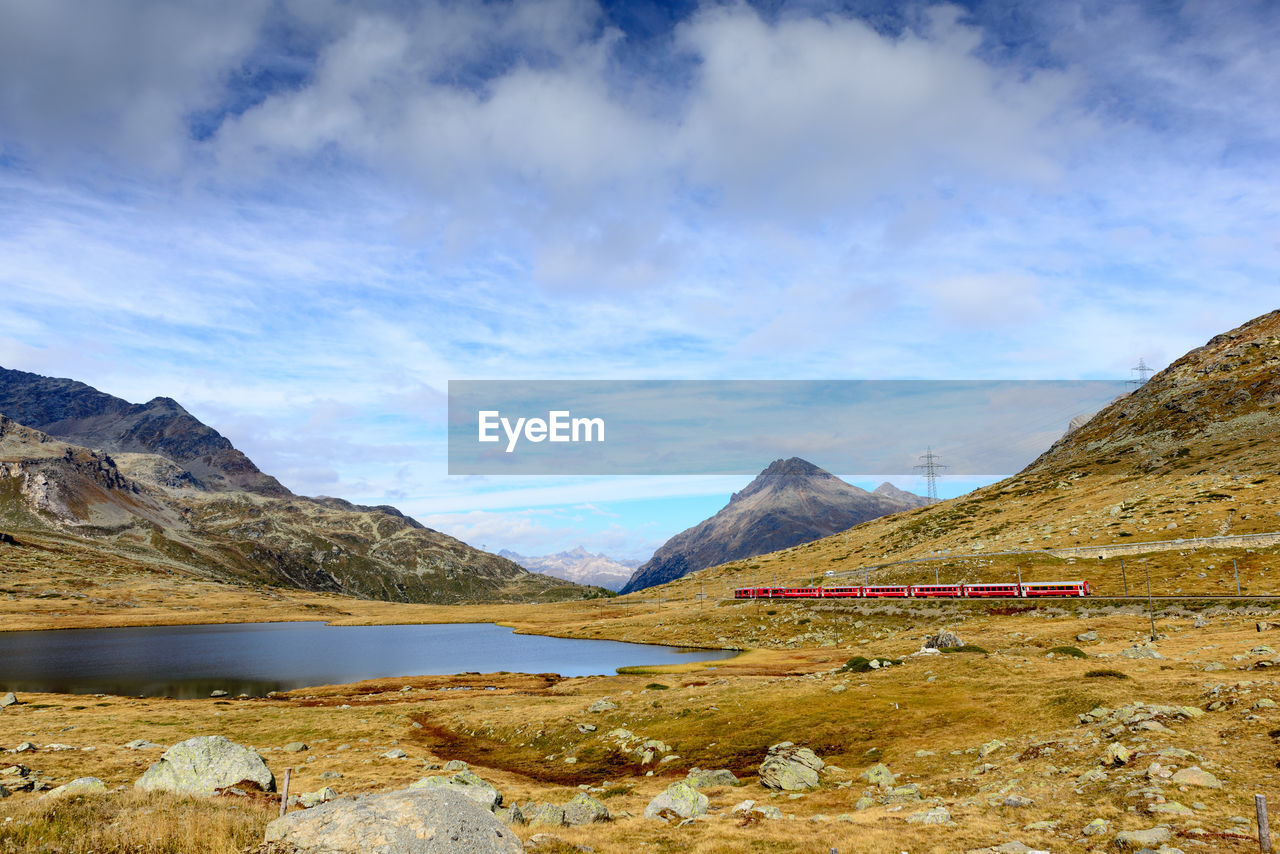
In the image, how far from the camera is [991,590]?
105m

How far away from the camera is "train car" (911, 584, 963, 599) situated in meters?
110

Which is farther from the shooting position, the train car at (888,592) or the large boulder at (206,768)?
the train car at (888,592)

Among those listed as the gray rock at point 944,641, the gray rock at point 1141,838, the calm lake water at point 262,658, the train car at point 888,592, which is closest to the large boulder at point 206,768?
the gray rock at point 1141,838

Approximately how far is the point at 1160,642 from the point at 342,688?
300ft

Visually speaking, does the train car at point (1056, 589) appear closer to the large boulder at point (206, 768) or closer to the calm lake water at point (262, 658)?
the calm lake water at point (262, 658)

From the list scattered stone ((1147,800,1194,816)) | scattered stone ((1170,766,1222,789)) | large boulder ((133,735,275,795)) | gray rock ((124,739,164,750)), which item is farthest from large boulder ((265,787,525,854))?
gray rock ((124,739,164,750))

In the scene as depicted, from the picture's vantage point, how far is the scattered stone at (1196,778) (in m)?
22.0

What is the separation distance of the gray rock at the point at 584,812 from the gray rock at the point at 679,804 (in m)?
1.97

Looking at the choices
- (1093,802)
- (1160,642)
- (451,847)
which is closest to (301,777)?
(451,847)

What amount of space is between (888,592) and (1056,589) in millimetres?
27678

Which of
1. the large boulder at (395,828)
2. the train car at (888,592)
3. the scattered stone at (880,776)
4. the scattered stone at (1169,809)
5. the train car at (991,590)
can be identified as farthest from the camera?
the train car at (888,592)

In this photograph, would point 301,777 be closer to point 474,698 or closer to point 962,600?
point 474,698

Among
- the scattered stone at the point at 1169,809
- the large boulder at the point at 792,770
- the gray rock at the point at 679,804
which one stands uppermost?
the scattered stone at the point at 1169,809

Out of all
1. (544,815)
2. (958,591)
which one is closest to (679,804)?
(544,815)
